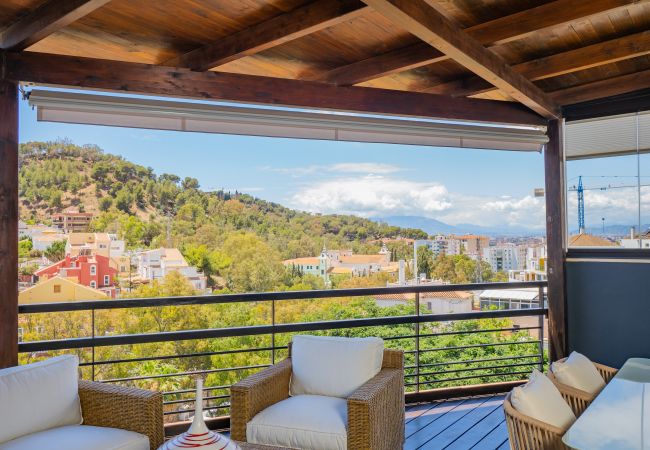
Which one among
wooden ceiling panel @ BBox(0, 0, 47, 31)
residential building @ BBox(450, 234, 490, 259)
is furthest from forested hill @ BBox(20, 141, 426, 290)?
wooden ceiling panel @ BBox(0, 0, 47, 31)

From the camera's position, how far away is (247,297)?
368 centimetres

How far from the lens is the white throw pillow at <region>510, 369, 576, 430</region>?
1.99 metres

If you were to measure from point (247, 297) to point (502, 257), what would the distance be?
4964 mm

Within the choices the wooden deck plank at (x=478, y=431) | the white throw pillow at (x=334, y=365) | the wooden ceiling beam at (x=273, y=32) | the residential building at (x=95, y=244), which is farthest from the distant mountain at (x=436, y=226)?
the white throw pillow at (x=334, y=365)

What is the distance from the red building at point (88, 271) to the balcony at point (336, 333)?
1.67 ft

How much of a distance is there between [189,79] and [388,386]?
2184 mm

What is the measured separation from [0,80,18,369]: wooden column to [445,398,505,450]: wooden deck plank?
8.50ft

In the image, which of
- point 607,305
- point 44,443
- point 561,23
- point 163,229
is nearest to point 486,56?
point 561,23

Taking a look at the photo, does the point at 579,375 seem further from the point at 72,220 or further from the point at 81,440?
the point at 72,220

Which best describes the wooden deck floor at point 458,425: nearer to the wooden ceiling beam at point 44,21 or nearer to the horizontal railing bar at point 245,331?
→ the horizontal railing bar at point 245,331

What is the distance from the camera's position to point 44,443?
211 centimetres

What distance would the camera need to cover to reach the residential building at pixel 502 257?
7.18m

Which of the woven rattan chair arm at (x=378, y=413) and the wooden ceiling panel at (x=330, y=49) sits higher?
the wooden ceiling panel at (x=330, y=49)

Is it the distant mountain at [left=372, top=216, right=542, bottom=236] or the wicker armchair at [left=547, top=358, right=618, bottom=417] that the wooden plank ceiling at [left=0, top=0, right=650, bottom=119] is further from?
the distant mountain at [left=372, top=216, right=542, bottom=236]
